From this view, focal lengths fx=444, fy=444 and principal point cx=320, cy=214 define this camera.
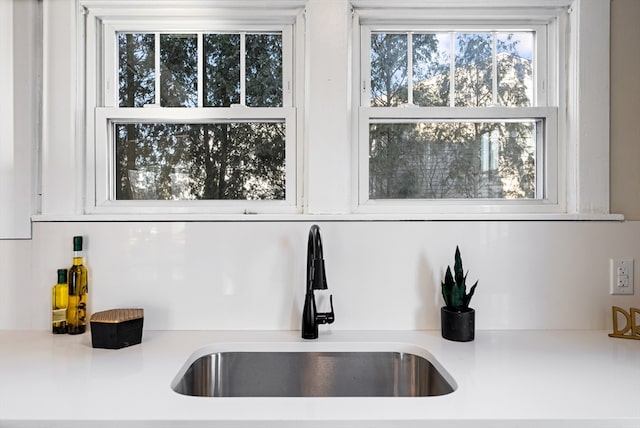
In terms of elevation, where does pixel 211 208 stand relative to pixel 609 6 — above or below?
below

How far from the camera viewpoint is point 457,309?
4.80 feet

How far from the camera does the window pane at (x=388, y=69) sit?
171 cm

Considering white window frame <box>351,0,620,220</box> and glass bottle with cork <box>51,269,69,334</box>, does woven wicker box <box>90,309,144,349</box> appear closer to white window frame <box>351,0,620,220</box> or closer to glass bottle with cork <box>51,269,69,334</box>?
glass bottle with cork <box>51,269,69,334</box>

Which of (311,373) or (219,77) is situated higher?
(219,77)

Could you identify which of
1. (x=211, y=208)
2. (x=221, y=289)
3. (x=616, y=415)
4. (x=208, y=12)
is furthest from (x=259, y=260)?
(x=616, y=415)

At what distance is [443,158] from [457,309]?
0.58m

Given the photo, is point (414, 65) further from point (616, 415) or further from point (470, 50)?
point (616, 415)

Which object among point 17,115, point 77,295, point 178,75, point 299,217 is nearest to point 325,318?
point 299,217

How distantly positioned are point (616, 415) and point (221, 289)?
118cm

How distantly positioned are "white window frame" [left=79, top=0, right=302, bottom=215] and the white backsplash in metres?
0.12

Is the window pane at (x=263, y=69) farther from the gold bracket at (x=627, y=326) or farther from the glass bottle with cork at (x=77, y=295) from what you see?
the gold bracket at (x=627, y=326)

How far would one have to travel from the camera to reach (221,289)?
1579mm

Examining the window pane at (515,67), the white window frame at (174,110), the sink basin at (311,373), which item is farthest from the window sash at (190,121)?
the window pane at (515,67)

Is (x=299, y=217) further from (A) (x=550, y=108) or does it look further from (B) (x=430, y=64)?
(A) (x=550, y=108)
